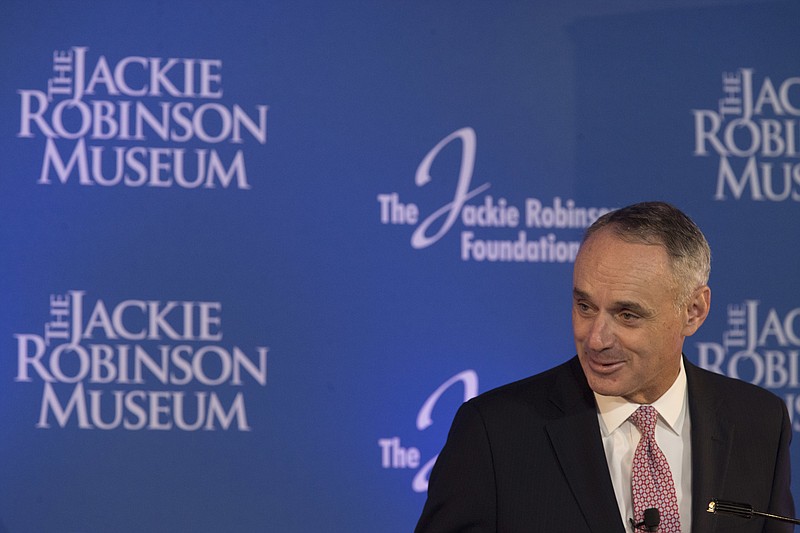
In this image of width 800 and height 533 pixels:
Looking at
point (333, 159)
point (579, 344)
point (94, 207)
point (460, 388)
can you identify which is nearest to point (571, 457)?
point (579, 344)

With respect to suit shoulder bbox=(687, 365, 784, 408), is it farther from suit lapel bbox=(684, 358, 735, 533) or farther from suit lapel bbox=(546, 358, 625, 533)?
suit lapel bbox=(546, 358, 625, 533)

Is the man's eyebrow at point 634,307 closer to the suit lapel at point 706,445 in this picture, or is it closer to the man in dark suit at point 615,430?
the man in dark suit at point 615,430

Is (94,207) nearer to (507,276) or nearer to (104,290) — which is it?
(104,290)

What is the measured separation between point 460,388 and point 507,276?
0.40m

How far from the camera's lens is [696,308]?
216 centimetres

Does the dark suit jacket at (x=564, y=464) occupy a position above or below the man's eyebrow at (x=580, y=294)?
below

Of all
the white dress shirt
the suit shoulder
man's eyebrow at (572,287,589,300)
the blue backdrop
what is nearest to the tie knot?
the white dress shirt

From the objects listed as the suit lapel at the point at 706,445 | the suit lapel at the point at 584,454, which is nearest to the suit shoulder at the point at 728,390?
the suit lapel at the point at 706,445

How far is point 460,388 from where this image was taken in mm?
3467

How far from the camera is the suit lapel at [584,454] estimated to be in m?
1.97

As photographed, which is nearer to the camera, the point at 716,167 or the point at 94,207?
the point at 94,207

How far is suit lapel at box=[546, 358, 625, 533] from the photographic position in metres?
1.97

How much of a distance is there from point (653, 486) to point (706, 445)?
160mm

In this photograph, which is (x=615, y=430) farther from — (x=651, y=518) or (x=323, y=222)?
(x=323, y=222)
